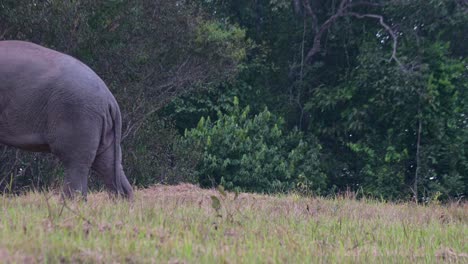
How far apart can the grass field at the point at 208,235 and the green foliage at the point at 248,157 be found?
35.5 ft

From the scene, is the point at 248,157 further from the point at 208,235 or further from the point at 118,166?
the point at 208,235

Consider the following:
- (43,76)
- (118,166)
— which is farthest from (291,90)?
(43,76)

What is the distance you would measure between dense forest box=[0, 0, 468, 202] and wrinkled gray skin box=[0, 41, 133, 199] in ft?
19.3

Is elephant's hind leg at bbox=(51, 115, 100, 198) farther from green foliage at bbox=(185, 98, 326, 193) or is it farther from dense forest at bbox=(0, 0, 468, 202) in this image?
green foliage at bbox=(185, 98, 326, 193)

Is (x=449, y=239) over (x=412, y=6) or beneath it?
beneath

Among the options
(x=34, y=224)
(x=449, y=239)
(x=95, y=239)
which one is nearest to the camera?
(x=95, y=239)

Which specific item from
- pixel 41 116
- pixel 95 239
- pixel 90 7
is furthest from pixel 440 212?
pixel 90 7

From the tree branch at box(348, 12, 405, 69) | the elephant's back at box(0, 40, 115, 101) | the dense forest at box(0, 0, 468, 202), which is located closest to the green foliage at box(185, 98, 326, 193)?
the dense forest at box(0, 0, 468, 202)

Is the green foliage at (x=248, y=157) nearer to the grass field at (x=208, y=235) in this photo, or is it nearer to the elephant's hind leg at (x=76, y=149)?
the elephant's hind leg at (x=76, y=149)

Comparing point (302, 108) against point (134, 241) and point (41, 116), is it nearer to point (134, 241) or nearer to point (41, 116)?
point (41, 116)

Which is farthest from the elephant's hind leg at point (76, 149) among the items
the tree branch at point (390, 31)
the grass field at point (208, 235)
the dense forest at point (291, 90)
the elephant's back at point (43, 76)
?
the tree branch at point (390, 31)

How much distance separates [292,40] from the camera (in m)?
23.5

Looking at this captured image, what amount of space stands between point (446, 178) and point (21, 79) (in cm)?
1440

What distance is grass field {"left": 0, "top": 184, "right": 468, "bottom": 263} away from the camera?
491 centimetres
